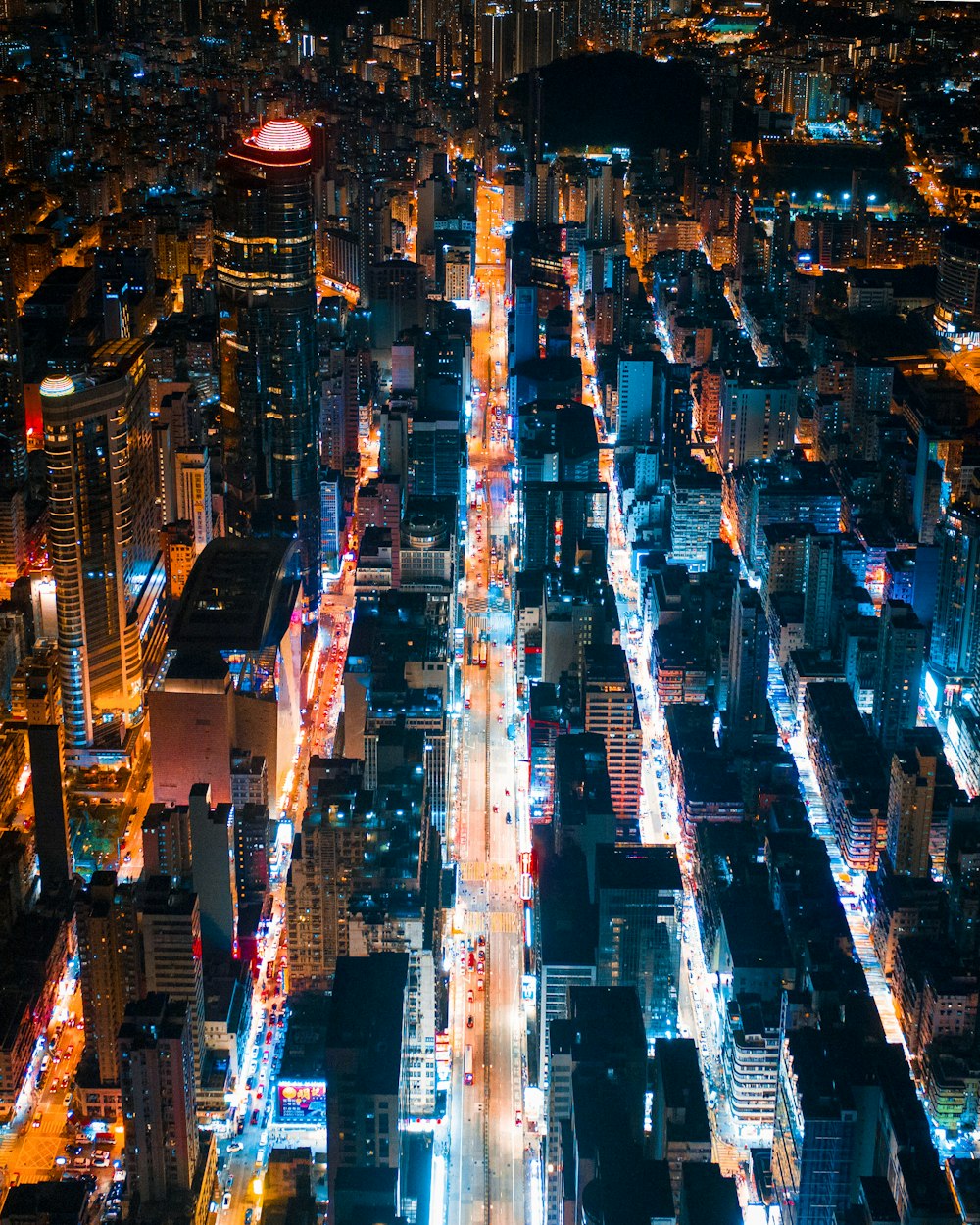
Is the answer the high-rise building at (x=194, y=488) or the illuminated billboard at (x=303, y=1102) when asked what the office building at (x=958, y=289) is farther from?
the illuminated billboard at (x=303, y=1102)

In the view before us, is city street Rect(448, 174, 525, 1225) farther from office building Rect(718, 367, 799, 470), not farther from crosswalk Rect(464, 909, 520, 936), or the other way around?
office building Rect(718, 367, 799, 470)

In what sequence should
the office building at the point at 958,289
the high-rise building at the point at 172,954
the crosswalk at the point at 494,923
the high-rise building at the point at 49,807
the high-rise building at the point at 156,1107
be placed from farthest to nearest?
the office building at the point at 958,289
the high-rise building at the point at 49,807
the crosswalk at the point at 494,923
the high-rise building at the point at 172,954
the high-rise building at the point at 156,1107

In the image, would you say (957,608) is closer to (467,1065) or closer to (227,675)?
(227,675)

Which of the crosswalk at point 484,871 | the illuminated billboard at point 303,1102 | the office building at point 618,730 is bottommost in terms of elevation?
the crosswalk at point 484,871

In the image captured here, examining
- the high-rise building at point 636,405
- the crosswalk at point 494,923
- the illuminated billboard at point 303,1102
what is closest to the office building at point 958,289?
the high-rise building at point 636,405

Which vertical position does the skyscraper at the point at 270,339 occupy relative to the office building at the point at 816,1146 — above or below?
above

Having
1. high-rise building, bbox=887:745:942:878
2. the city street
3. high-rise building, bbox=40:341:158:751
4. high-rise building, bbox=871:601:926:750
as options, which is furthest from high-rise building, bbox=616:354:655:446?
high-rise building, bbox=887:745:942:878

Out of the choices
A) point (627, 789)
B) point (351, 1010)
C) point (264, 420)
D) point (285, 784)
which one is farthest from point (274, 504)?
point (351, 1010)
